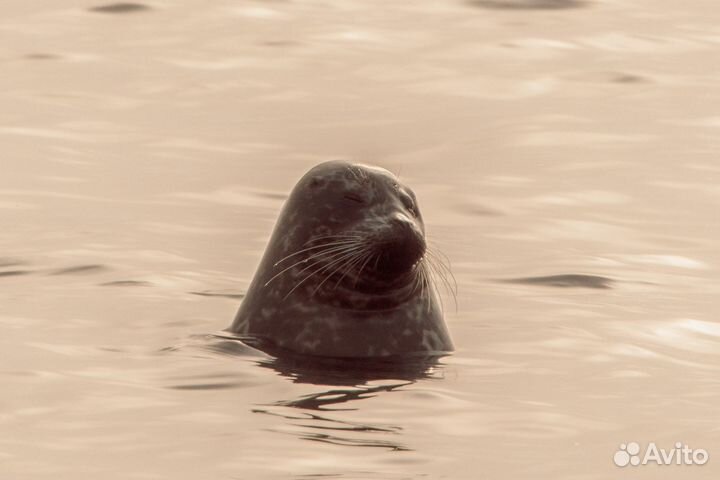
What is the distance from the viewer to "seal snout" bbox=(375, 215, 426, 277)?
11547mm

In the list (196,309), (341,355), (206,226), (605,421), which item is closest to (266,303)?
(341,355)

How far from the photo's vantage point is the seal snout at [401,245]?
11.5 metres

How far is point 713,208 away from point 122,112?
6813 mm

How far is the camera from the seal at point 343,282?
470 inches

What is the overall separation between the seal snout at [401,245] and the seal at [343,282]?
0.02 metres

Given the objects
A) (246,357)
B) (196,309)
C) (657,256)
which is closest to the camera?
(246,357)

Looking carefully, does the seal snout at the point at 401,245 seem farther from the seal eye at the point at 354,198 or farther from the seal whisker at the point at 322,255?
the seal eye at the point at 354,198

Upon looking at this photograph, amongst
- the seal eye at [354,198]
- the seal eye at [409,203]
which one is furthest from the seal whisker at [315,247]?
the seal eye at [409,203]

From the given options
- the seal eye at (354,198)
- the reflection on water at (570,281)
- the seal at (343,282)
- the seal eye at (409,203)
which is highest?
the seal eye at (354,198)

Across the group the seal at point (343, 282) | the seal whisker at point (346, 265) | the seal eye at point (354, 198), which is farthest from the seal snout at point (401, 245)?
the seal eye at point (354, 198)

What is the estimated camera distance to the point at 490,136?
Result: 20.2 metres

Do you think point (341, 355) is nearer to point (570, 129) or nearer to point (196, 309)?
point (196, 309)

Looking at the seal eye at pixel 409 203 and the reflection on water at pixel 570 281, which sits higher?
the seal eye at pixel 409 203

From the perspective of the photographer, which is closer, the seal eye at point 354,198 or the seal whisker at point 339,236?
the seal whisker at point 339,236
